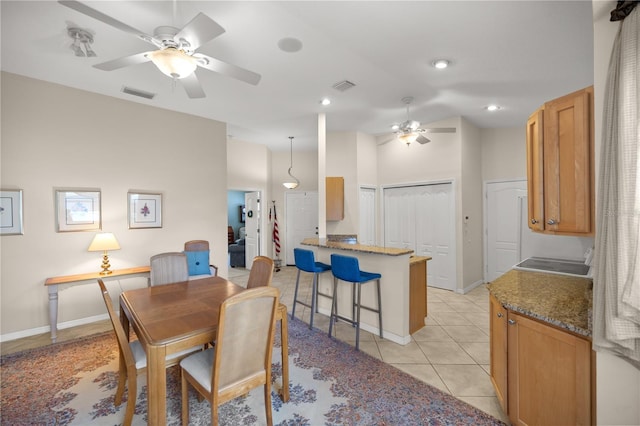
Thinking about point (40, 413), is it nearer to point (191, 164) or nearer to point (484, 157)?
point (191, 164)

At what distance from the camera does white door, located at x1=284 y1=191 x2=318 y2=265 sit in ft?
22.6

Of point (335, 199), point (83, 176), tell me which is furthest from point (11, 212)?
point (335, 199)

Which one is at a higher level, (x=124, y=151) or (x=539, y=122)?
(x=124, y=151)

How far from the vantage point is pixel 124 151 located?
3.78 metres

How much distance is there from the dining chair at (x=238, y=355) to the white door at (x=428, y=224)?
398 cm

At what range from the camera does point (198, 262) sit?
3.90 meters

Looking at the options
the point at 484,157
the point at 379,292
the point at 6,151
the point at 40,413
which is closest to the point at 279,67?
the point at 379,292

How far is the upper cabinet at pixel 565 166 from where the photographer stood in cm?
164

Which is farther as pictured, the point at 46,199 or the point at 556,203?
the point at 46,199

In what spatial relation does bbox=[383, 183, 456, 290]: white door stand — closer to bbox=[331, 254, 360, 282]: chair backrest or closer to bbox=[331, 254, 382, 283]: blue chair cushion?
bbox=[331, 254, 382, 283]: blue chair cushion

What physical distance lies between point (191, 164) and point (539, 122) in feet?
14.4

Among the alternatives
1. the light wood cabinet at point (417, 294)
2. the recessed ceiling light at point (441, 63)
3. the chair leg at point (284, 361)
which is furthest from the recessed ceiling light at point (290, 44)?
the light wood cabinet at point (417, 294)

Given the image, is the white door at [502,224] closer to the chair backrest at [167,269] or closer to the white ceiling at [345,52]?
the white ceiling at [345,52]

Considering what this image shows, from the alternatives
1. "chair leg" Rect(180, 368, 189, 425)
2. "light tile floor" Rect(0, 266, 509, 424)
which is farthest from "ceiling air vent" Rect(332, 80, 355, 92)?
"chair leg" Rect(180, 368, 189, 425)
